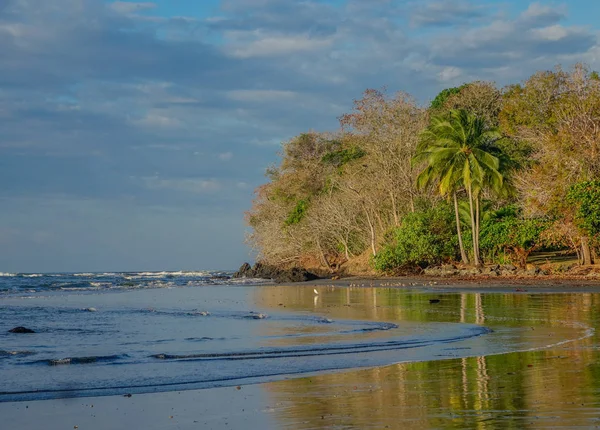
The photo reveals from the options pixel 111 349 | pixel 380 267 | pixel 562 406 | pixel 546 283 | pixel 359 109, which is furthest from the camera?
pixel 359 109

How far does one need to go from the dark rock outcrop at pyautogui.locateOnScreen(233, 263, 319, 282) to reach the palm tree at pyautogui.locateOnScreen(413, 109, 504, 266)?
38.2ft

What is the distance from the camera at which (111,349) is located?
14961 millimetres

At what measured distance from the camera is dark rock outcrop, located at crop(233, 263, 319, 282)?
50.0m

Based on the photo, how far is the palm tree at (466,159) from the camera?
4047 cm

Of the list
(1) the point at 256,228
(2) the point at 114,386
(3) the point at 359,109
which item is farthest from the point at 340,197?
(2) the point at 114,386

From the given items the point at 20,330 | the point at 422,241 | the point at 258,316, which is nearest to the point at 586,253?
the point at 422,241

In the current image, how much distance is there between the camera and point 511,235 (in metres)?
40.0

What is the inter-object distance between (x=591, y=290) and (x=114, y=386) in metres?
21.8


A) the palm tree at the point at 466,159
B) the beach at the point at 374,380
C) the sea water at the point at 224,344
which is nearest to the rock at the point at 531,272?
the palm tree at the point at 466,159

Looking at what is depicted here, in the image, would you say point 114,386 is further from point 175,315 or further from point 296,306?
point 296,306

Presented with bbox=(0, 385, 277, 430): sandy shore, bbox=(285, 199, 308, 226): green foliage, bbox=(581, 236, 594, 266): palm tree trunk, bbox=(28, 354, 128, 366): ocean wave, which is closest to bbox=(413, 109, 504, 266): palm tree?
bbox=(581, 236, 594, 266): palm tree trunk

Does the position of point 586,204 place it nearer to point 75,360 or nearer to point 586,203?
point 586,203

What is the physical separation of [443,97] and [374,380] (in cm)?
5178

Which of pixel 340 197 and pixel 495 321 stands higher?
pixel 340 197
